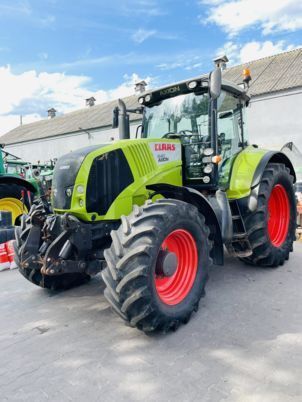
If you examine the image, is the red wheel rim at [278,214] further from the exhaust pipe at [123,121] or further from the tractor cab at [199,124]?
the exhaust pipe at [123,121]

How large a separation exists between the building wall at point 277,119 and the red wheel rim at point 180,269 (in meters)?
16.7

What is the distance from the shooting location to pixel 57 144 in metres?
31.6

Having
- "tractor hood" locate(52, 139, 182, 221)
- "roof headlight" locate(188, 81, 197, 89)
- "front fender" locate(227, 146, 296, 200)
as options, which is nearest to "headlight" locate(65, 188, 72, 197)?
"tractor hood" locate(52, 139, 182, 221)

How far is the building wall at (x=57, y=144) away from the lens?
28.1m

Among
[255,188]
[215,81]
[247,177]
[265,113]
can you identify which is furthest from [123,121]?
[265,113]

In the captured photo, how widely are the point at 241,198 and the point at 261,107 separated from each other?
1747 centimetres

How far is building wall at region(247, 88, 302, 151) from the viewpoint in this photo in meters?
18.8

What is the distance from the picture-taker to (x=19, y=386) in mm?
2359

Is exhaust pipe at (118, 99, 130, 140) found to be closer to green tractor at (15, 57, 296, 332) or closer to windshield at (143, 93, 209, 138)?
green tractor at (15, 57, 296, 332)

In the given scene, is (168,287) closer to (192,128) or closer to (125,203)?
(125,203)

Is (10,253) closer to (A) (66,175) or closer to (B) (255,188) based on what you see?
(A) (66,175)

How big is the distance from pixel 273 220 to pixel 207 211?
185 cm

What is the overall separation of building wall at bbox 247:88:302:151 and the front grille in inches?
659

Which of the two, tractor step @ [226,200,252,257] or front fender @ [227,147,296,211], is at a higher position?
front fender @ [227,147,296,211]
